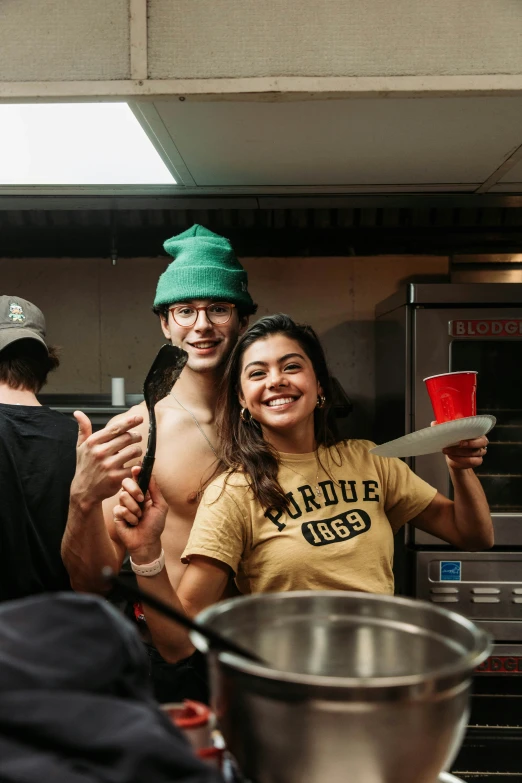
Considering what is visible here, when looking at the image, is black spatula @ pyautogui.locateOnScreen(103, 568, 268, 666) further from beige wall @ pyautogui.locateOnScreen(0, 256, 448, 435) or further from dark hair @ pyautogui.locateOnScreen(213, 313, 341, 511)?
beige wall @ pyautogui.locateOnScreen(0, 256, 448, 435)

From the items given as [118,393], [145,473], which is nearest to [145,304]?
[118,393]

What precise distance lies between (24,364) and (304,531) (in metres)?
1.11

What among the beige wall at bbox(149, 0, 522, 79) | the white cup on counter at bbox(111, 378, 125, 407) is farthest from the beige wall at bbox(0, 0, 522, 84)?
the white cup on counter at bbox(111, 378, 125, 407)

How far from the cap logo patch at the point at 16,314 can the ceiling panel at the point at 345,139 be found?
2.46ft

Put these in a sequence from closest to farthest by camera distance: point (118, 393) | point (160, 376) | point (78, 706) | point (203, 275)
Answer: point (78, 706) < point (160, 376) < point (203, 275) < point (118, 393)

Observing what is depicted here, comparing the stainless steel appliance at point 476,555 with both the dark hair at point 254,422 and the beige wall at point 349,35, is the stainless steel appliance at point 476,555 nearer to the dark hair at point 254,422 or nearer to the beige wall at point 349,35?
the dark hair at point 254,422

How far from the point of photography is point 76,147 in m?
1.85

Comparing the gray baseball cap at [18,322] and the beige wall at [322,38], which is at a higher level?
the beige wall at [322,38]

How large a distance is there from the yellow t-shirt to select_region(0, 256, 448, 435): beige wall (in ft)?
4.51

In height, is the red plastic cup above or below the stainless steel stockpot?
above

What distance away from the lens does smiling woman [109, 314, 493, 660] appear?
1653 mm

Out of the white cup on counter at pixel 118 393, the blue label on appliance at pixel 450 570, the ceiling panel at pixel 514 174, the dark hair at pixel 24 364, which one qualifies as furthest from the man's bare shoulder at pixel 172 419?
the ceiling panel at pixel 514 174

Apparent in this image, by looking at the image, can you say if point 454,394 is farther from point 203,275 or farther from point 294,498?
point 203,275

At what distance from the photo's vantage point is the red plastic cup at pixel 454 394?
4.46ft
